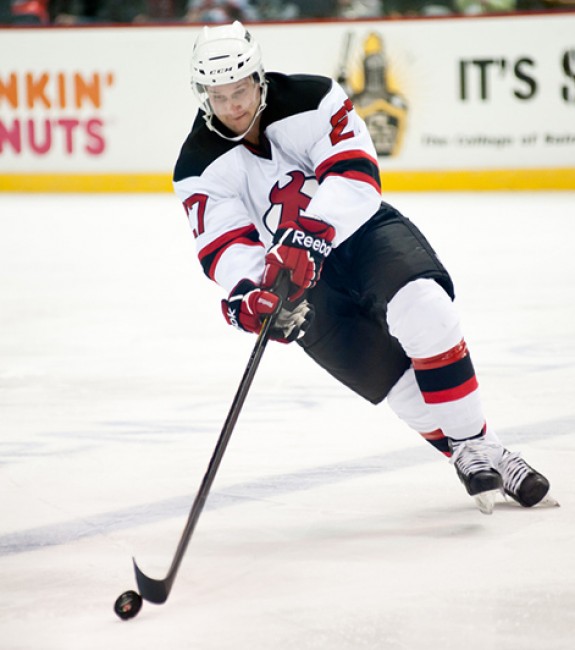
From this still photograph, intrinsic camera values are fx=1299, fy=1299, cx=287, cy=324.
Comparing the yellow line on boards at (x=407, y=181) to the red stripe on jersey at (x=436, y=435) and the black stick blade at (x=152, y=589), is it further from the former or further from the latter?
the black stick blade at (x=152, y=589)

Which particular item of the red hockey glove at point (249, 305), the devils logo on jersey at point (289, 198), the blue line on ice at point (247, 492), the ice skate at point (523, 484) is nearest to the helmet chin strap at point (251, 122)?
the devils logo on jersey at point (289, 198)

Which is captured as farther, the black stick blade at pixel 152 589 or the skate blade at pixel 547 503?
the skate blade at pixel 547 503

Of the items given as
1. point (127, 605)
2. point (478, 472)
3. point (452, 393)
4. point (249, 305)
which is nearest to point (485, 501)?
point (478, 472)

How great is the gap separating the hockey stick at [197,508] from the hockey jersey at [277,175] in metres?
0.15

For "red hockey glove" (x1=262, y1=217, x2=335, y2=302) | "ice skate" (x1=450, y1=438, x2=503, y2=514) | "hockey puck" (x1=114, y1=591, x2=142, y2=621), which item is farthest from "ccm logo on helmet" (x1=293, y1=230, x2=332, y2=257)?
"hockey puck" (x1=114, y1=591, x2=142, y2=621)

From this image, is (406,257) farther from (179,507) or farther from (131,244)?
(131,244)

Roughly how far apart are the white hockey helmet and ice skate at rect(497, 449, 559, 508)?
740mm

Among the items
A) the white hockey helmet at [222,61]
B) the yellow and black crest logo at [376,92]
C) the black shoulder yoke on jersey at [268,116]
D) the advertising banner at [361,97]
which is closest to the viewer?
the white hockey helmet at [222,61]

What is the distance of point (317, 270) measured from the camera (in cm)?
217

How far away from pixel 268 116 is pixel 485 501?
78cm

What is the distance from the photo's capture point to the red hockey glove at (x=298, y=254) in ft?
6.99

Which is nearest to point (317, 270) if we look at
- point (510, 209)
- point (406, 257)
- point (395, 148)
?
point (406, 257)

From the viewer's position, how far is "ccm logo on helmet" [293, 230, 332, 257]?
2.13m

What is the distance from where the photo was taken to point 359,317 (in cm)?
238
